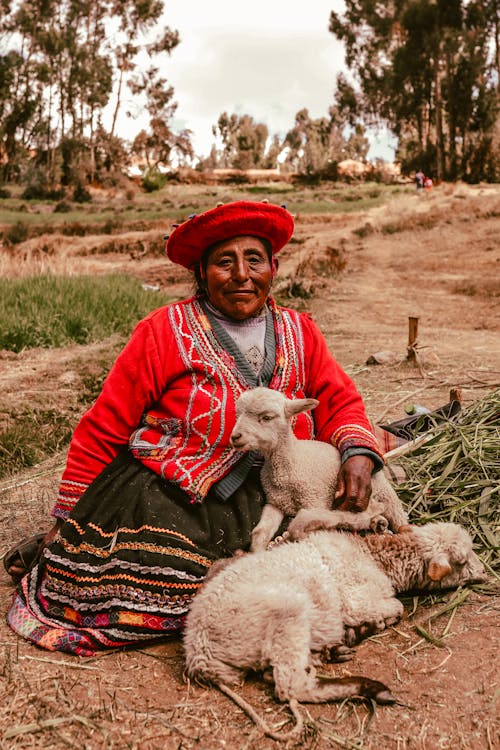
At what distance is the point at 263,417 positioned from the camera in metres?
2.50

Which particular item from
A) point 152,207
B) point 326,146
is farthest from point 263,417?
point 326,146

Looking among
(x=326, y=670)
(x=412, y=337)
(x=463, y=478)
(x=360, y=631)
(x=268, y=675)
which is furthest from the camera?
(x=412, y=337)

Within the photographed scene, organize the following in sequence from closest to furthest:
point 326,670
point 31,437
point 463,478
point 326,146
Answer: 1. point 326,670
2. point 463,478
3. point 31,437
4. point 326,146

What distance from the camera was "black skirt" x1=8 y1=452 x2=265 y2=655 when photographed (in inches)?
93.8

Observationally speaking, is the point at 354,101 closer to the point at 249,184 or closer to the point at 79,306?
the point at 249,184

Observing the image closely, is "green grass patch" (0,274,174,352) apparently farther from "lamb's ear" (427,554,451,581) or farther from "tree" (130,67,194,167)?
"tree" (130,67,194,167)

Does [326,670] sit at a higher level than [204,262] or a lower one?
lower

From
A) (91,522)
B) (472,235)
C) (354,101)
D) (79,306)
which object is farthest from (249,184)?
(91,522)

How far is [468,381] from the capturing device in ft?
17.5

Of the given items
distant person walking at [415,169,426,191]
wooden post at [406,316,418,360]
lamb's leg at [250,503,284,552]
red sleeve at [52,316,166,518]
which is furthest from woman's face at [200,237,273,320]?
distant person walking at [415,169,426,191]

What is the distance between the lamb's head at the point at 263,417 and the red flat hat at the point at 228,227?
0.63 m

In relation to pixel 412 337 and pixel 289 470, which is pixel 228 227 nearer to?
pixel 289 470

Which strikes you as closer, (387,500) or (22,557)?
(387,500)

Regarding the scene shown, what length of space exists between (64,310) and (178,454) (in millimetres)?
5563
